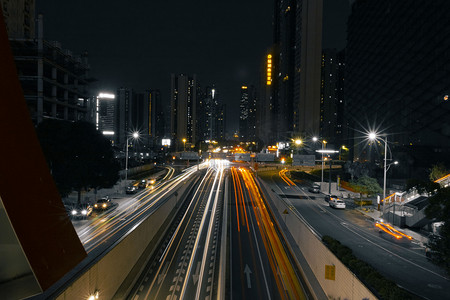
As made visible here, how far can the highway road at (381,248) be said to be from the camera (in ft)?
58.0

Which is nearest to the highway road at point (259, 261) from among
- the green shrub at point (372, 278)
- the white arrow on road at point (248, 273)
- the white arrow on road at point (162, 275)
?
the white arrow on road at point (248, 273)

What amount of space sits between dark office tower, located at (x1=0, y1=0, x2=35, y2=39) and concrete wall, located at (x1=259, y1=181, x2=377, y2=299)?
204 feet

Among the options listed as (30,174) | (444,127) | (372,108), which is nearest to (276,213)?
(30,174)

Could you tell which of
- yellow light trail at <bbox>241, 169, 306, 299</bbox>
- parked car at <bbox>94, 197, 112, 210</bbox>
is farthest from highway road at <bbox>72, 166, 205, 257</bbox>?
yellow light trail at <bbox>241, 169, 306, 299</bbox>

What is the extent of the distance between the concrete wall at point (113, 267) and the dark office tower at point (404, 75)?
65.2 m

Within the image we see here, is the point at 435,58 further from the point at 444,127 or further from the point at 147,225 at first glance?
the point at 147,225

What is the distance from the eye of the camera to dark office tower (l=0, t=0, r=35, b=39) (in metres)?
59.9

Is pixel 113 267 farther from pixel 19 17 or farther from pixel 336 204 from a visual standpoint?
pixel 19 17

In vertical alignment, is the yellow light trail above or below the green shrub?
below

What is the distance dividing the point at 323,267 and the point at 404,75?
3016 inches

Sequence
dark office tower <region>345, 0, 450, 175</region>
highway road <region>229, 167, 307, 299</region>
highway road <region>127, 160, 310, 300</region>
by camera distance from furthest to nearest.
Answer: dark office tower <region>345, 0, 450, 175</region> → highway road <region>229, 167, 307, 299</region> → highway road <region>127, 160, 310, 300</region>

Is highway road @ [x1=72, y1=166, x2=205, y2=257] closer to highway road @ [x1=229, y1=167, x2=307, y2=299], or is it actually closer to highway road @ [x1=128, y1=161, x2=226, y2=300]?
highway road @ [x1=128, y1=161, x2=226, y2=300]

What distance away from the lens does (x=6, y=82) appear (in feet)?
33.1

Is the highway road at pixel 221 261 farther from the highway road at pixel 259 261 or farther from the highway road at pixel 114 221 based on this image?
the highway road at pixel 114 221
